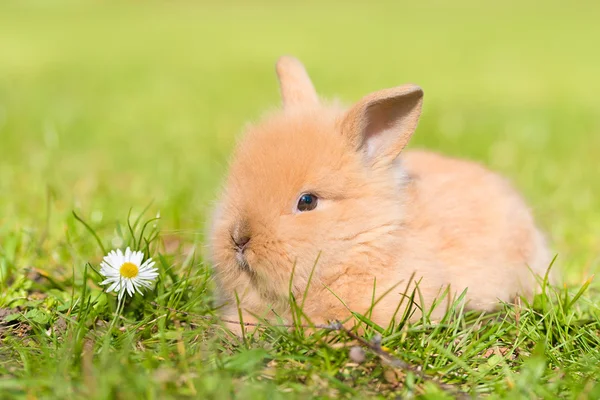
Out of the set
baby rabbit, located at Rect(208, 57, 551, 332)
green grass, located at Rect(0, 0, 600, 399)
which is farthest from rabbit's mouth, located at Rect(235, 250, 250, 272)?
green grass, located at Rect(0, 0, 600, 399)

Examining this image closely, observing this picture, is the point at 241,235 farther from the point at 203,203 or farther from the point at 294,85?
the point at 203,203

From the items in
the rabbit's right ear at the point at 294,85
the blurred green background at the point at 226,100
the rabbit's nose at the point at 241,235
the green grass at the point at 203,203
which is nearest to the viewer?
the green grass at the point at 203,203

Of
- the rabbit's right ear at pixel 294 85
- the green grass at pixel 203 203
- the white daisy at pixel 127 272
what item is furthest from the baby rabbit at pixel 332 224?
the white daisy at pixel 127 272

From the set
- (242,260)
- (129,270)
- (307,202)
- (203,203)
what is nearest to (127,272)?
(129,270)

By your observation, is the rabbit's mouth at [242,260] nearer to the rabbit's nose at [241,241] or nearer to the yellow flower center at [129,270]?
the rabbit's nose at [241,241]

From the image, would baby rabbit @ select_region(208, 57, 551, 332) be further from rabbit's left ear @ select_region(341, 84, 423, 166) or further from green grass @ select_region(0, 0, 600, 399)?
green grass @ select_region(0, 0, 600, 399)
